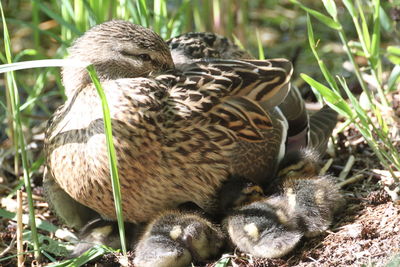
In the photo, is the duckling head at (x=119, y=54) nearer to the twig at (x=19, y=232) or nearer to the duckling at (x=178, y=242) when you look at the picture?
the twig at (x=19, y=232)

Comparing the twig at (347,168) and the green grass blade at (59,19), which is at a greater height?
the green grass blade at (59,19)

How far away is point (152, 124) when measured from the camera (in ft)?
12.5

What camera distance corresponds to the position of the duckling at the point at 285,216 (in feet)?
12.1

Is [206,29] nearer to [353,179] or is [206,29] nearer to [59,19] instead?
[59,19]

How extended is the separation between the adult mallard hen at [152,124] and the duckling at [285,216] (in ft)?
0.80

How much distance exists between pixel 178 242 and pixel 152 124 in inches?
22.3

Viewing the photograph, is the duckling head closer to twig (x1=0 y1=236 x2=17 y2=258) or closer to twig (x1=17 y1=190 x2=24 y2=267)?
twig (x1=17 y1=190 x2=24 y2=267)

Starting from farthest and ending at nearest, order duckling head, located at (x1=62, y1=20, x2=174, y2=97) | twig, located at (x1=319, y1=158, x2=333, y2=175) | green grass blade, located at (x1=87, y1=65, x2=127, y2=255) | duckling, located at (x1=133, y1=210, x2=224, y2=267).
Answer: twig, located at (x1=319, y1=158, x2=333, y2=175), duckling head, located at (x1=62, y1=20, x2=174, y2=97), duckling, located at (x1=133, y1=210, x2=224, y2=267), green grass blade, located at (x1=87, y1=65, x2=127, y2=255)

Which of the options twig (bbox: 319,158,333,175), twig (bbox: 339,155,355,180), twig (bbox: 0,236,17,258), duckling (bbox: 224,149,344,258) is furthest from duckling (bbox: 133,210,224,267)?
twig (bbox: 339,155,355,180)

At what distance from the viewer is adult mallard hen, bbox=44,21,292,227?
3820 millimetres

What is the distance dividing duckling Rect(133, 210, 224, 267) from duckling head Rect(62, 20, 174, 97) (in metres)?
0.74

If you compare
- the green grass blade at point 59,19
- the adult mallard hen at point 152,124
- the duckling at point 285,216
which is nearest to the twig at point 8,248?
the adult mallard hen at point 152,124

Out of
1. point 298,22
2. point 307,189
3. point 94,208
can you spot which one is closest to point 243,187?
point 307,189

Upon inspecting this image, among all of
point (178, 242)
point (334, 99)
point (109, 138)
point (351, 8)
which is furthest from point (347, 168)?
point (109, 138)
